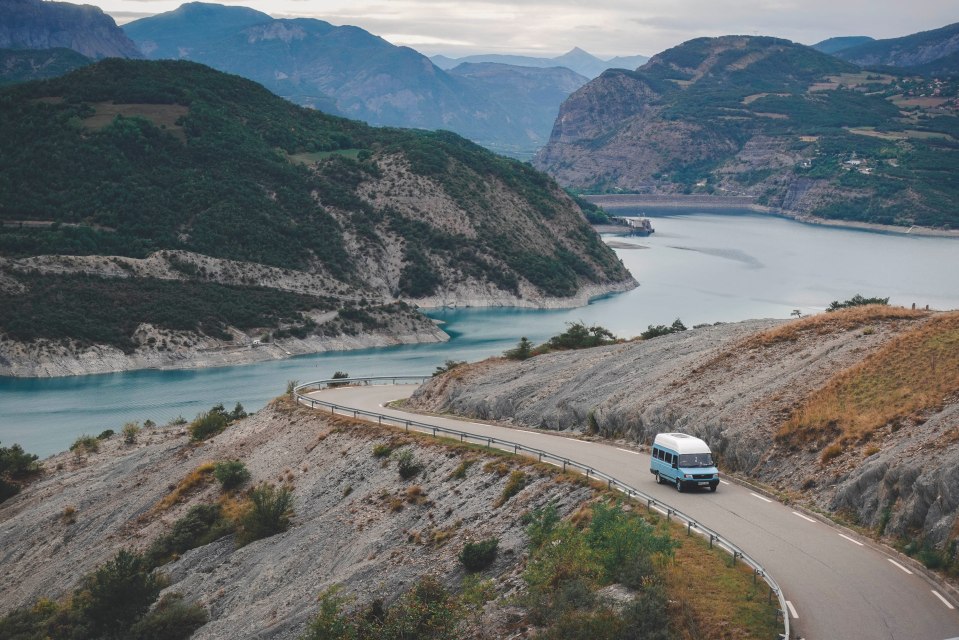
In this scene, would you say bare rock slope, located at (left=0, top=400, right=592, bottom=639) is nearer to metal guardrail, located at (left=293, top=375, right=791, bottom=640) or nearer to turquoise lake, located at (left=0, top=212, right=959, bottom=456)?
metal guardrail, located at (left=293, top=375, right=791, bottom=640)

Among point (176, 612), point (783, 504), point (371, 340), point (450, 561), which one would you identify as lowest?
point (371, 340)

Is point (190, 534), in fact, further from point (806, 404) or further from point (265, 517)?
point (806, 404)

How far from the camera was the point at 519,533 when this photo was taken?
2645 centimetres

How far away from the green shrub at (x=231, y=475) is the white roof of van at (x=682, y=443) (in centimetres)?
2074

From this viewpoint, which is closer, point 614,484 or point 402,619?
point 402,619

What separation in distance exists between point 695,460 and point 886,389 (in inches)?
247

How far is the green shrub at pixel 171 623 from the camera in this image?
101ft

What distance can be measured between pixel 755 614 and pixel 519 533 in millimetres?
8578

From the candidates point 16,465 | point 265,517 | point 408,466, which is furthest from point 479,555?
point 16,465

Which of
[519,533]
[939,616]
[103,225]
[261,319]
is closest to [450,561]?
[519,533]

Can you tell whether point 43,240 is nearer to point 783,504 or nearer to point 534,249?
point 534,249

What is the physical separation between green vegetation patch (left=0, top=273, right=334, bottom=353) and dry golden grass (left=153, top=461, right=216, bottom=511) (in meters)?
76.7

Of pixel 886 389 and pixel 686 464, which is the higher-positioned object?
pixel 886 389

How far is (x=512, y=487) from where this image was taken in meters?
29.8
